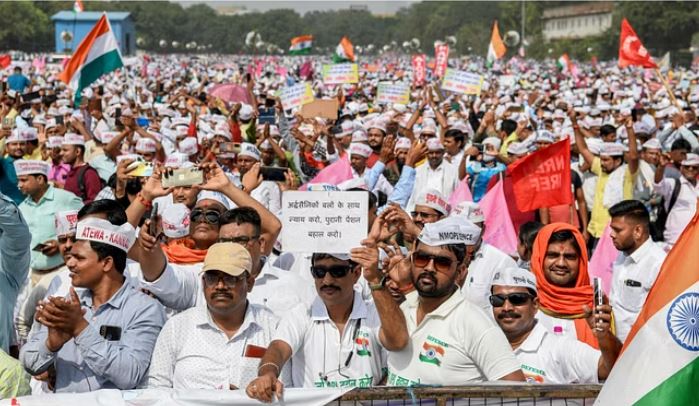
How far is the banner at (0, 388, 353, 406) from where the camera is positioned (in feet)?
13.2

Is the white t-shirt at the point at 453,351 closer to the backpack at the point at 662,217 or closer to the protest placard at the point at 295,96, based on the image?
the backpack at the point at 662,217

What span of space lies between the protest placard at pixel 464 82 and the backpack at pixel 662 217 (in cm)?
840

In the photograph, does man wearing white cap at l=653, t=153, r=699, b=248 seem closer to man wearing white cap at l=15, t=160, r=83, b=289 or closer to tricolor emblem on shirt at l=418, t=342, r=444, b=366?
man wearing white cap at l=15, t=160, r=83, b=289

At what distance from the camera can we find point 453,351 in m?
4.44

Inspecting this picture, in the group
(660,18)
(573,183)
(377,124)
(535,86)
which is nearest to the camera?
(573,183)

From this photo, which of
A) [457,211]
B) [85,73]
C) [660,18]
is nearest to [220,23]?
[660,18]

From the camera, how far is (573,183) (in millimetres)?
10875

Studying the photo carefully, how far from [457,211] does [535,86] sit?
97.8 feet

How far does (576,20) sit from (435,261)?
427ft

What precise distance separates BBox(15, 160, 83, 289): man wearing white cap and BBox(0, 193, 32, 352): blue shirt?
1692mm

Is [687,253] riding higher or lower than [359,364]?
higher

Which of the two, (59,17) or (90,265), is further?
(59,17)

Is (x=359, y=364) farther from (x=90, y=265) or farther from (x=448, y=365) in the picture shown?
(x=90, y=265)

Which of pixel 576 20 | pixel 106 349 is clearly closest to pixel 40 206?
pixel 106 349
